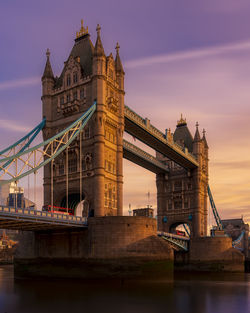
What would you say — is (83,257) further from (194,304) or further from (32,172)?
(194,304)

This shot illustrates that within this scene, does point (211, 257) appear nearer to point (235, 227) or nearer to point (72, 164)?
point (72, 164)

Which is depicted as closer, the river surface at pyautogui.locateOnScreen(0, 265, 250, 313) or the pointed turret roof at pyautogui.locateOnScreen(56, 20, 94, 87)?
the river surface at pyautogui.locateOnScreen(0, 265, 250, 313)

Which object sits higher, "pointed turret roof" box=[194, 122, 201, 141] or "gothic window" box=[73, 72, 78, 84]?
"gothic window" box=[73, 72, 78, 84]

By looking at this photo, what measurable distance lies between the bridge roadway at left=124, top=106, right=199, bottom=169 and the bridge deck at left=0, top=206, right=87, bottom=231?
62.6 feet

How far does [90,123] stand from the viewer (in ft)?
166

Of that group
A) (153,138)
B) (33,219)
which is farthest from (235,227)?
(33,219)

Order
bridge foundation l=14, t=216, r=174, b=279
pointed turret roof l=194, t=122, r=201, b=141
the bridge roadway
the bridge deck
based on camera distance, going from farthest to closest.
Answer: pointed turret roof l=194, t=122, r=201, b=141, the bridge roadway, bridge foundation l=14, t=216, r=174, b=279, the bridge deck

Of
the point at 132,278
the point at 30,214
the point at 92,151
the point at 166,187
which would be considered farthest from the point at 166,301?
the point at 166,187

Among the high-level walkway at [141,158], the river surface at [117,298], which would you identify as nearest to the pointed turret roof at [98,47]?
the high-level walkway at [141,158]

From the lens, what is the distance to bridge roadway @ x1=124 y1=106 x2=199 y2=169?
59.2 metres

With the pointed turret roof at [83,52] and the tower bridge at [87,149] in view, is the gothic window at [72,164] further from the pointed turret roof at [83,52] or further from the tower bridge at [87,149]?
the pointed turret roof at [83,52]

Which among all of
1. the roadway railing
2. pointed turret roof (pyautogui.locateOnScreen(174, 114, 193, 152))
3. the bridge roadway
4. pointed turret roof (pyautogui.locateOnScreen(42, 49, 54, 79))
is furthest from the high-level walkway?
the roadway railing

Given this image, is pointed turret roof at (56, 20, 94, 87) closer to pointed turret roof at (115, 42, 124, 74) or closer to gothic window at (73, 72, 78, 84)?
gothic window at (73, 72, 78, 84)

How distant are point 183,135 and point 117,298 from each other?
60.5 m
